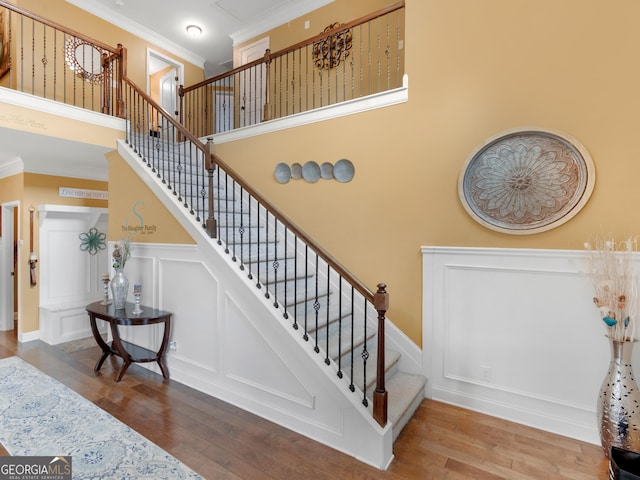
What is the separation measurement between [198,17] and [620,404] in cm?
716

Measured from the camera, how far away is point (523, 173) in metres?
2.59

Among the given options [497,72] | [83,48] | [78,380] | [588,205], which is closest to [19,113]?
[83,48]

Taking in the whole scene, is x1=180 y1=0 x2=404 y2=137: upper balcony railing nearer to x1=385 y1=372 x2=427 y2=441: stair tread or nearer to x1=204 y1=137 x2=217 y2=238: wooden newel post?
x1=204 y1=137 x2=217 y2=238: wooden newel post

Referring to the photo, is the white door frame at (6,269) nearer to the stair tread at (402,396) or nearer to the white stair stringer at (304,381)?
the white stair stringer at (304,381)

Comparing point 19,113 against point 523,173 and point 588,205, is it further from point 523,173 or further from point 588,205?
point 588,205

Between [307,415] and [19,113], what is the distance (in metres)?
4.17

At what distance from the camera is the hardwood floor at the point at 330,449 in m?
2.05

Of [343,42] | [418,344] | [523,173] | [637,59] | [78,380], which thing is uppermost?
[343,42]

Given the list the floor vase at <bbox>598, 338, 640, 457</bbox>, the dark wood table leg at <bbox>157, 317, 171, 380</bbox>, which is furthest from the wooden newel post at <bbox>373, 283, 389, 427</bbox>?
the dark wood table leg at <bbox>157, 317, 171, 380</bbox>

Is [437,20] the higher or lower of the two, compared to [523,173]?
higher

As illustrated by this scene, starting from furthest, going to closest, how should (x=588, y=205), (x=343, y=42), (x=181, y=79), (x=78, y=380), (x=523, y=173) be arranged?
(x=181, y=79) < (x=343, y=42) < (x=78, y=380) < (x=523, y=173) < (x=588, y=205)

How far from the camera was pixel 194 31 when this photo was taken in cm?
586

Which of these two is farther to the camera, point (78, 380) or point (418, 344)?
point (78, 380)

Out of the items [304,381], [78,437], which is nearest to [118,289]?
[78,437]
